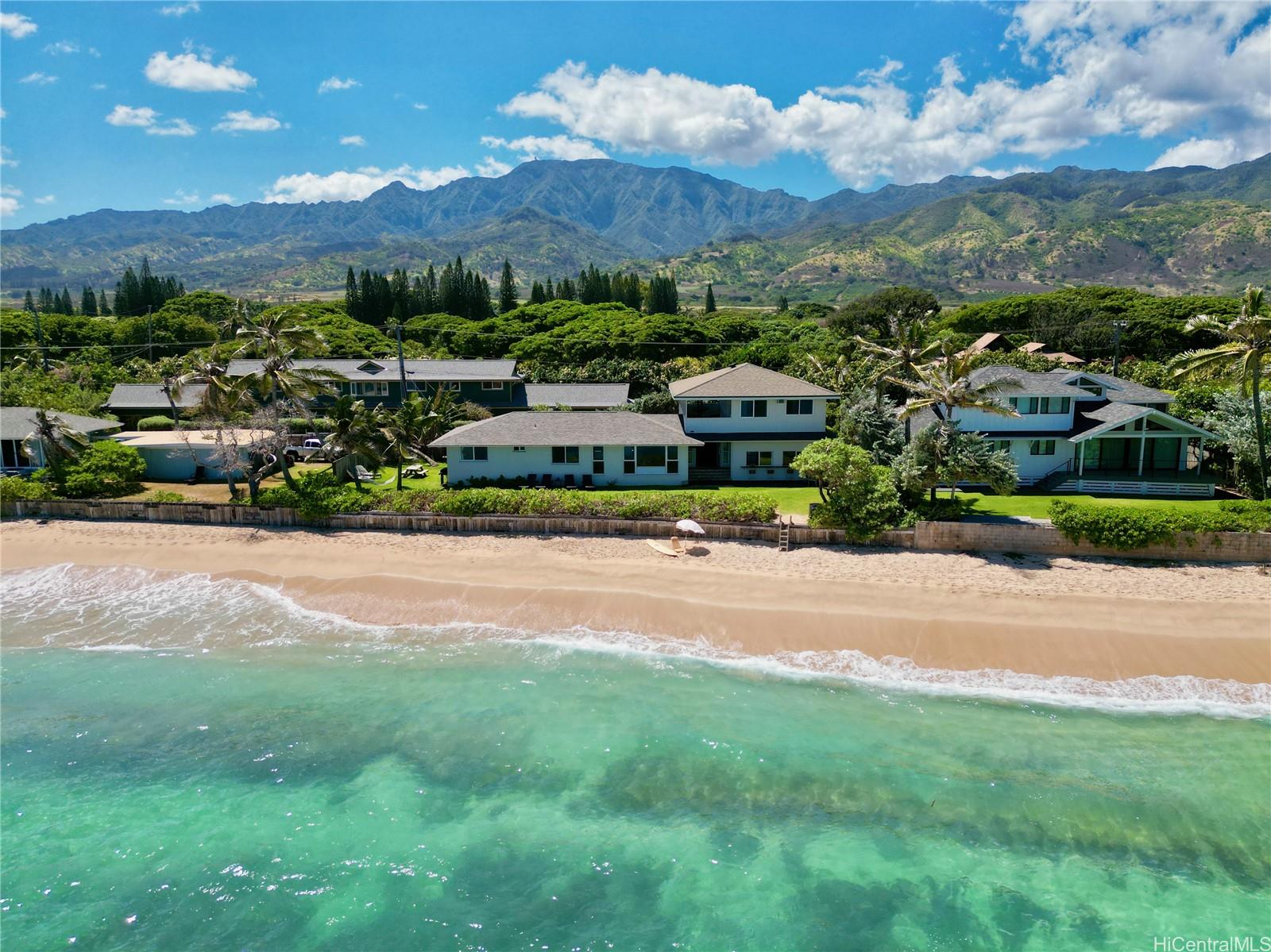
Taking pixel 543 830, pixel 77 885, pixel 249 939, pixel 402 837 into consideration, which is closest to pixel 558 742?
pixel 543 830

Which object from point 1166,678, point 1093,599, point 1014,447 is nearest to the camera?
point 1166,678

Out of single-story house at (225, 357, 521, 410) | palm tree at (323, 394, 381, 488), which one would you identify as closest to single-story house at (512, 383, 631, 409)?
single-story house at (225, 357, 521, 410)

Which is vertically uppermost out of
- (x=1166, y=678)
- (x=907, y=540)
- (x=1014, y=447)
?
(x=1014, y=447)

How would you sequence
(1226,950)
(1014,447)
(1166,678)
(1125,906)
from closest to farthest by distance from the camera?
(1226,950) → (1125,906) → (1166,678) → (1014,447)

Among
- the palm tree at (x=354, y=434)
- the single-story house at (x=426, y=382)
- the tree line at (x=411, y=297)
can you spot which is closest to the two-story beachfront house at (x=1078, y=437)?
the palm tree at (x=354, y=434)

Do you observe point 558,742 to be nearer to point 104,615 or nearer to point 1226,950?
point 1226,950

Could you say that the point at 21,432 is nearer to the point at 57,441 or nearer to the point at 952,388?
the point at 57,441

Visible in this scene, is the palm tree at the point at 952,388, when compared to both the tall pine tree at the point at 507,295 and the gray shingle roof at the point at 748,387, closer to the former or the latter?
the gray shingle roof at the point at 748,387
